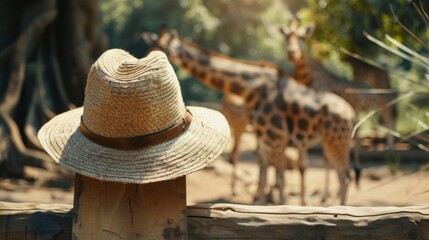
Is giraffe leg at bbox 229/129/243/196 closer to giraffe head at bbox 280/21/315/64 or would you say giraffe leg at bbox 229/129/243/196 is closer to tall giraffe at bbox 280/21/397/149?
tall giraffe at bbox 280/21/397/149

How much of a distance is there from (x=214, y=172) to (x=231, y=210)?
7.25 meters

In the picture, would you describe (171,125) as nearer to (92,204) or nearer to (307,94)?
(92,204)

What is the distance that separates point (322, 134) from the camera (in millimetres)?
6910

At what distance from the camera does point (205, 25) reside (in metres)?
21.5

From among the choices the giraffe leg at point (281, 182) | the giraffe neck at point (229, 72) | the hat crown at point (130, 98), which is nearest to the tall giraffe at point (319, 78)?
the giraffe neck at point (229, 72)

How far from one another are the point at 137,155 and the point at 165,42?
5.34 meters

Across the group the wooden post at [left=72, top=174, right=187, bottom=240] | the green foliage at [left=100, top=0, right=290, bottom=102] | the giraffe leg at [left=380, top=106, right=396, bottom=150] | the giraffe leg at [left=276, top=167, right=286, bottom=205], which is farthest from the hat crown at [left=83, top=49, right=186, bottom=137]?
the green foliage at [left=100, top=0, right=290, bottom=102]

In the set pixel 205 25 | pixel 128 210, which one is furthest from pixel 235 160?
pixel 205 25

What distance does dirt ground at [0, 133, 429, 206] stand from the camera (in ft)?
24.0

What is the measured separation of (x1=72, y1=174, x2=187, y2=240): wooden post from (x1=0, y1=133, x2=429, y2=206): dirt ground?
422 centimetres

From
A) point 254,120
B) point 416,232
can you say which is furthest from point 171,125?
point 254,120

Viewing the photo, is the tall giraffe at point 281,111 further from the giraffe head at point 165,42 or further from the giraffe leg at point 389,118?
the giraffe leg at point 389,118

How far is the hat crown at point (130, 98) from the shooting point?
7.64 ft

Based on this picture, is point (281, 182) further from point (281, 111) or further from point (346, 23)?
point (346, 23)
